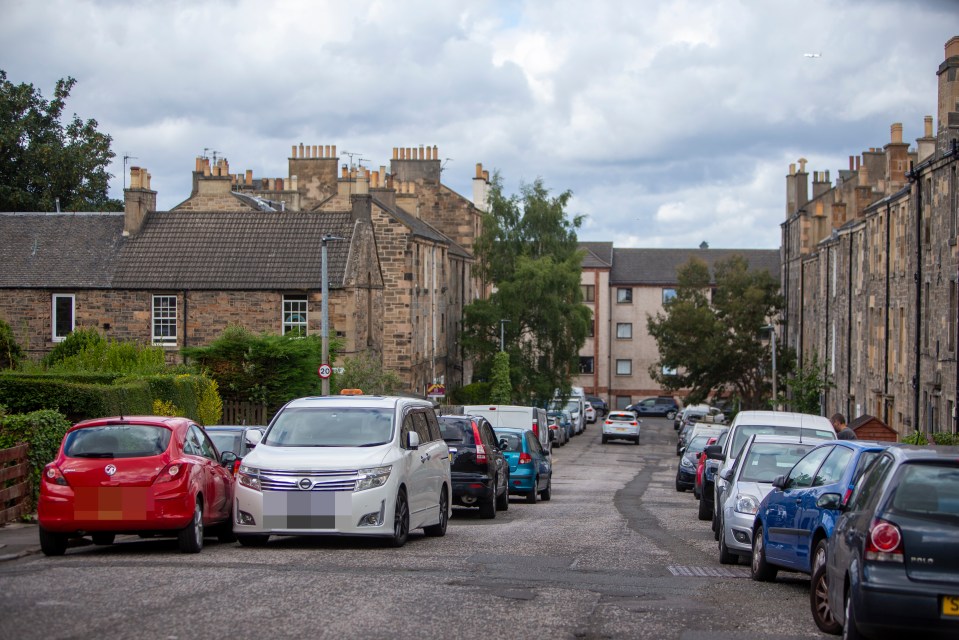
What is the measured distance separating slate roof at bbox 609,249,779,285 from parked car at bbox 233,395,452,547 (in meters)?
80.5

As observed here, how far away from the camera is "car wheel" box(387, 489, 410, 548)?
1373cm

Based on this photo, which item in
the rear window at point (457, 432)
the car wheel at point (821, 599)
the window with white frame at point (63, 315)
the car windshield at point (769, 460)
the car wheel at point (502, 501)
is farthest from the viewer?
the window with white frame at point (63, 315)

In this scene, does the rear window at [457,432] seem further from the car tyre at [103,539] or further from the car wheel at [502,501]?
the car tyre at [103,539]

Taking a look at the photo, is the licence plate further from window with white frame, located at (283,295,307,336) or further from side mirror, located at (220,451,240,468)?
window with white frame, located at (283,295,307,336)

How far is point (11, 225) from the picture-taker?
150ft

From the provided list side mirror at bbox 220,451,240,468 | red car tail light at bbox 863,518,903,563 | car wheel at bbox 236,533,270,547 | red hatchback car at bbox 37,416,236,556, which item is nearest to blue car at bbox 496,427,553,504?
side mirror at bbox 220,451,240,468

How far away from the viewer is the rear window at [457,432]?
1973 cm

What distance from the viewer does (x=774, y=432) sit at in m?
19.0

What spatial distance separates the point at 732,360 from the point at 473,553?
54109mm

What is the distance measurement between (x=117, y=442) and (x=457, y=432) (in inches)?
307

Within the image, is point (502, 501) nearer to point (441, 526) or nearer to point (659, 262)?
point (441, 526)

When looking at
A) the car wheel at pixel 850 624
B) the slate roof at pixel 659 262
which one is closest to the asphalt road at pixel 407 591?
the car wheel at pixel 850 624

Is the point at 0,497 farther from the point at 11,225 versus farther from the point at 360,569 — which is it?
the point at 11,225

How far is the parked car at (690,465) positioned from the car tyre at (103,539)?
18.4 meters
